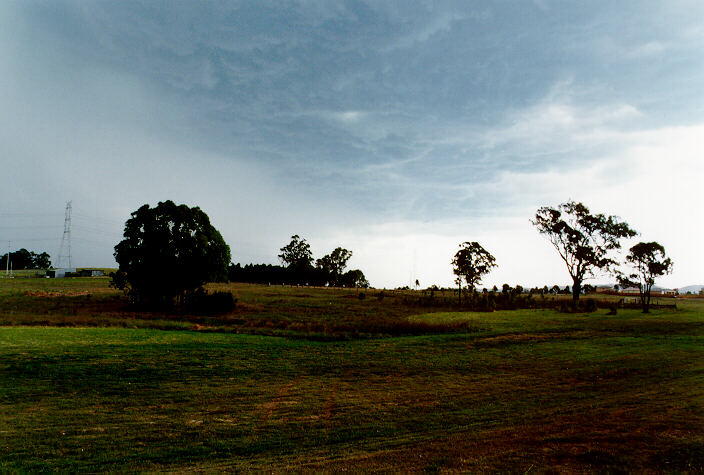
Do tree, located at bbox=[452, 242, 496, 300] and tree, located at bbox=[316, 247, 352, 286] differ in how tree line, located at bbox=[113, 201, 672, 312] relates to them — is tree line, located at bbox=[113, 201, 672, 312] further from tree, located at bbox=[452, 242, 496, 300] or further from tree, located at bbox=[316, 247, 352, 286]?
tree, located at bbox=[316, 247, 352, 286]

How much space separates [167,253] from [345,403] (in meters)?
37.3

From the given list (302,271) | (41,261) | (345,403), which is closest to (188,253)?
(345,403)

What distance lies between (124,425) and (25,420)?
2.64 m

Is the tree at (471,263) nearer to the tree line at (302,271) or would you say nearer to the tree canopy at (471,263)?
the tree canopy at (471,263)

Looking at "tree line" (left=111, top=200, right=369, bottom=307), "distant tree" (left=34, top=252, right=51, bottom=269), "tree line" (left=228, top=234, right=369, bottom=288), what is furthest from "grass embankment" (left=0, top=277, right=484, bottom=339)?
"distant tree" (left=34, top=252, right=51, bottom=269)

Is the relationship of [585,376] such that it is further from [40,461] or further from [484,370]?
[40,461]

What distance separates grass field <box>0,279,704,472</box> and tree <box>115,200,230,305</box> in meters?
20.9

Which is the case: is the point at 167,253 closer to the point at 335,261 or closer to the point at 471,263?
the point at 471,263

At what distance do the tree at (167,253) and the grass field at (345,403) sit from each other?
20.9 metres

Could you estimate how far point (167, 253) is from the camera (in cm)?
4544

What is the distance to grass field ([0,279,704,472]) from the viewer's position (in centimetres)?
864

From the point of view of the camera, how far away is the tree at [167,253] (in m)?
45.5

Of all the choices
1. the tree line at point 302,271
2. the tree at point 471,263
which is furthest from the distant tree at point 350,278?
the tree at point 471,263

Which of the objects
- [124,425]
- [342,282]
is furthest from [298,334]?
[342,282]
